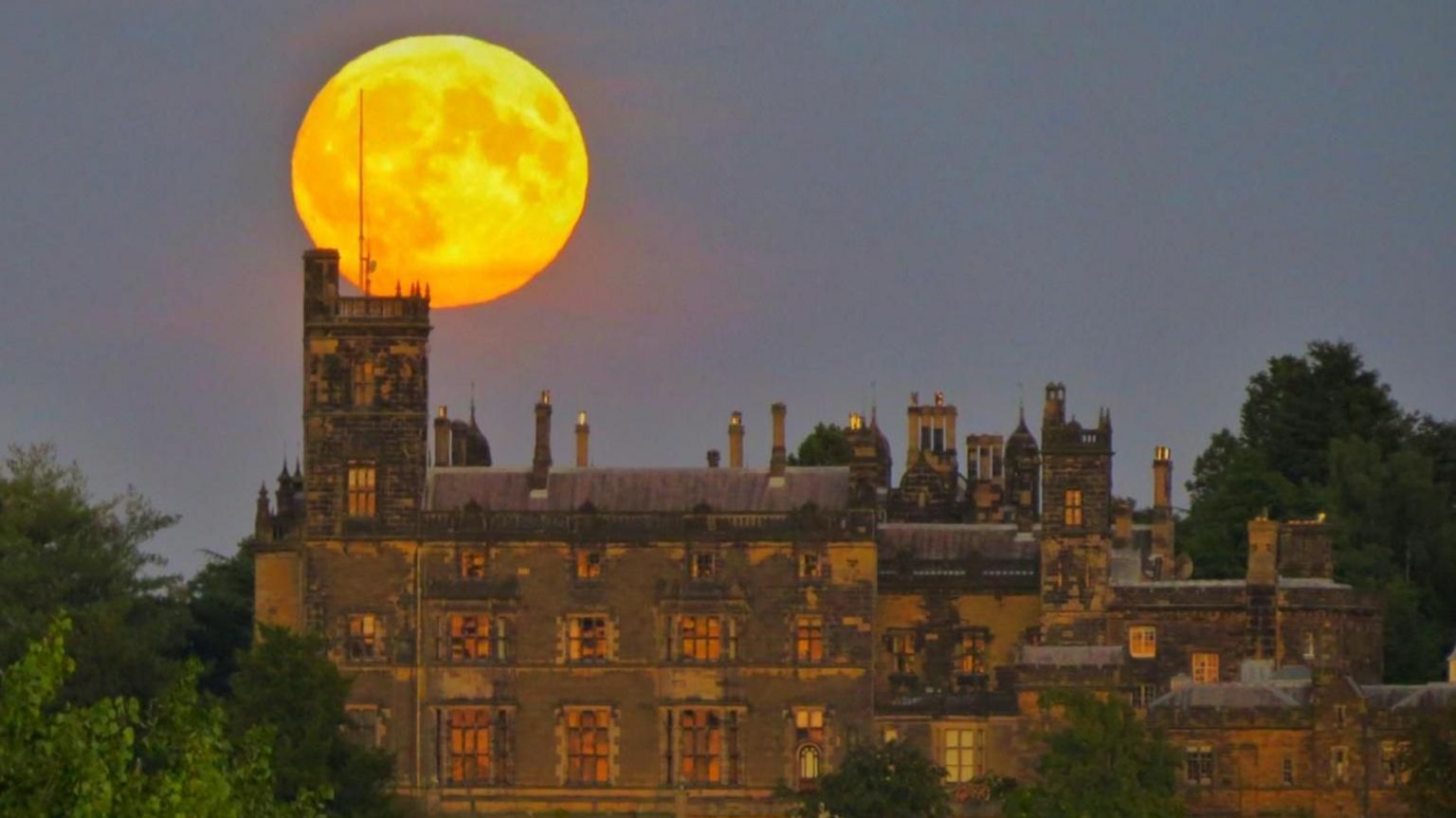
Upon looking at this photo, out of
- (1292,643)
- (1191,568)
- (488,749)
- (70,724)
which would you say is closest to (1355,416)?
(1191,568)

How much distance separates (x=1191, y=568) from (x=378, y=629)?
24.3 meters

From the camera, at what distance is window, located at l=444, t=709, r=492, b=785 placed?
118 m

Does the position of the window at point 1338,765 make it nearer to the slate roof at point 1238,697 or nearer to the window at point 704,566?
the slate roof at point 1238,697

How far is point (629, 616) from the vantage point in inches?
4653

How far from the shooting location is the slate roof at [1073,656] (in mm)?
116188

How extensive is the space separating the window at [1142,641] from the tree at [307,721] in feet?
63.8

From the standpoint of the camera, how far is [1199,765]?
11462cm

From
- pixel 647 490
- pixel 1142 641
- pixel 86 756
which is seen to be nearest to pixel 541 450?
pixel 647 490

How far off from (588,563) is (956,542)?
925 cm

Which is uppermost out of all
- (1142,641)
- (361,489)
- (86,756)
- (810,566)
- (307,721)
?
(361,489)

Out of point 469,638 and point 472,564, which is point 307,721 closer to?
point 469,638

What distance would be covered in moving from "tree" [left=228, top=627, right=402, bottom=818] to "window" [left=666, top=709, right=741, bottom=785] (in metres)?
10.00

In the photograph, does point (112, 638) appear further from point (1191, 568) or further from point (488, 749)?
point (1191, 568)

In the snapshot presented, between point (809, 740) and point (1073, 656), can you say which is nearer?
point (1073, 656)
